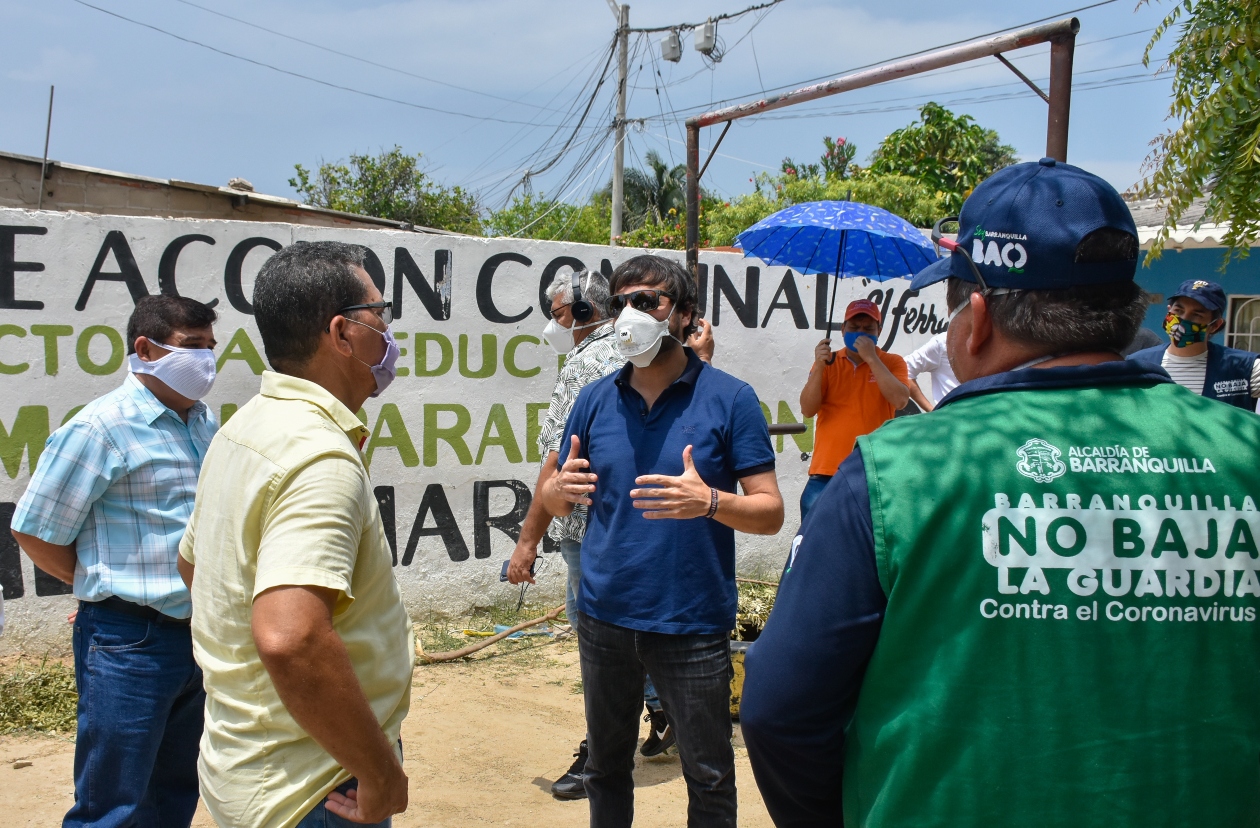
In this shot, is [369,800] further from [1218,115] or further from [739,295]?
[739,295]

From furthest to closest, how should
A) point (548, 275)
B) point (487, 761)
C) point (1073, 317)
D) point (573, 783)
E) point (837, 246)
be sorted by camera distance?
point (548, 275)
point (837, 246)
point (487, 761)
point (573, 783)
point (1073, 317)

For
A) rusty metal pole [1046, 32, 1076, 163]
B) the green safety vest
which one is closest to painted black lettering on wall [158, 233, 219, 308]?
rusty metal pole [1046, 32, 1076, 163]

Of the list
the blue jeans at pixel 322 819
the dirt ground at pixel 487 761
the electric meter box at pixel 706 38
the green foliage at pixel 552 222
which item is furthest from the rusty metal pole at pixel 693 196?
the green foliage at pixel 552 222

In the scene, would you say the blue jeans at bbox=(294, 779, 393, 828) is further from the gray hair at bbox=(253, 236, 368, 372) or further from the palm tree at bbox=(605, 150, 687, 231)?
the palm tree at bbox=(605, 150, 687, 231)

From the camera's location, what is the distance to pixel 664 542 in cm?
283

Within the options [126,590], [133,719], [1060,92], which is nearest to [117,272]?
[126,590]

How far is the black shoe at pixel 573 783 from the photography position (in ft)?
13.0

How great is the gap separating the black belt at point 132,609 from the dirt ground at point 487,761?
51.7 inches

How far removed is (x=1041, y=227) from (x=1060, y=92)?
3.75 metres

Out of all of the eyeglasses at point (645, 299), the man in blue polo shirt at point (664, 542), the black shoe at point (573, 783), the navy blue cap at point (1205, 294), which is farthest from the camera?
the navy blue cap at point (1205, 294)

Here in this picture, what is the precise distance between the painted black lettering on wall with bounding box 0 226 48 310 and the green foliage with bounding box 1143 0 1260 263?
508 cm

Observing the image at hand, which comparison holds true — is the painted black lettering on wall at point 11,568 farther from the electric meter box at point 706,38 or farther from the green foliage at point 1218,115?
the electric meter box at point 706,38

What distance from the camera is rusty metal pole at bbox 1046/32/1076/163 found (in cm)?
457

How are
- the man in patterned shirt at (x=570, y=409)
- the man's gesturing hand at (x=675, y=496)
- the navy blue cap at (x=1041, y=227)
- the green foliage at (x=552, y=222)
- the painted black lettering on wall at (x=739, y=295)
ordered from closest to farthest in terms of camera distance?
the navy blue cap at (x=1041, y=227) → the man's gesturing hand at (x=675, y=496) → the man in patterned shirt at (x=570, y=409) → the painted black lettering on wall at (x=739, y=295) → the green foliage at (x=552, y=222)
